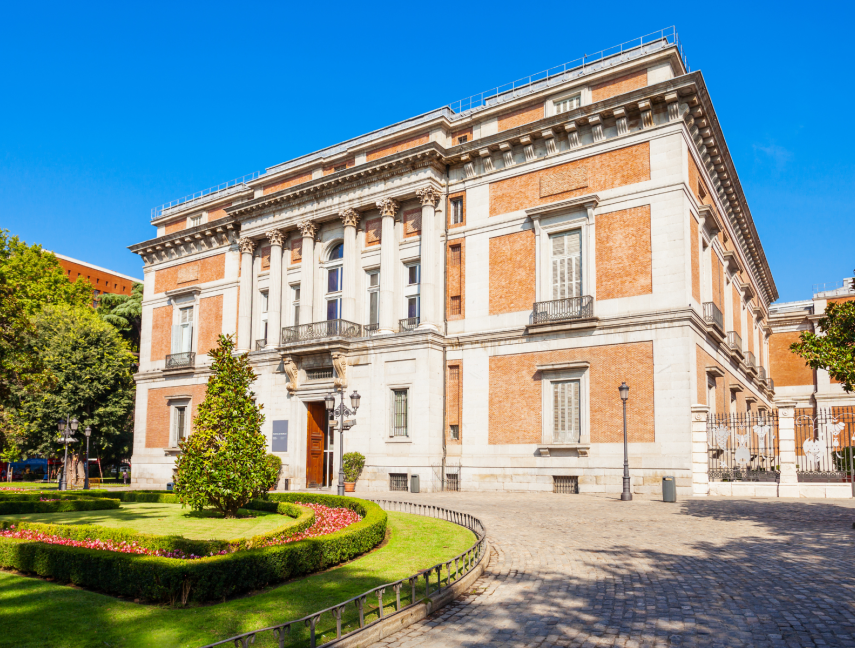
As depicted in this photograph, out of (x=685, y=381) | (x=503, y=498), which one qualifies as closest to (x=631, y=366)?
(x=685, y=381)

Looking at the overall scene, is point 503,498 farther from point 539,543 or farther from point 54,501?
point 54,501

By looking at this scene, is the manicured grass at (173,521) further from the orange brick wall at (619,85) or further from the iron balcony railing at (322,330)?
the orange brick wall at (619,85)

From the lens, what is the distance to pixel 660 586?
8.95 meters

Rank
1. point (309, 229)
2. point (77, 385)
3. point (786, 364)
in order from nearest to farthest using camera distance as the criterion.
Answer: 1. point (309, 229)
2. point (77, 385)
3. point (786, 364)

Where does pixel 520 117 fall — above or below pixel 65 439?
above

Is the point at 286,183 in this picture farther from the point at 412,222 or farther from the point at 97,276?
the point at 97,276

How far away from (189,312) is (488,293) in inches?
840

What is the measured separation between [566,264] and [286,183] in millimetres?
17167

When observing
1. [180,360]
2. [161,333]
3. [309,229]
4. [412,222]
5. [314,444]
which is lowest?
[314,444]

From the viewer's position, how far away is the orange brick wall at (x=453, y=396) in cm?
2880

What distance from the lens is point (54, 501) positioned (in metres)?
20.5

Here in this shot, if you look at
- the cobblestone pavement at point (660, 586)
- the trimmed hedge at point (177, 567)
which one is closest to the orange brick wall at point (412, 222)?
the cobblestone pavement at point (660, 586)

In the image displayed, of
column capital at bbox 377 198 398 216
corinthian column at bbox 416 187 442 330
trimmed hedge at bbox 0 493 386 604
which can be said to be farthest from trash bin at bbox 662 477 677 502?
column capital at bbox 377 198 398 216

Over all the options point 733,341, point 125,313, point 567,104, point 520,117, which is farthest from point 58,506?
point 125,313
